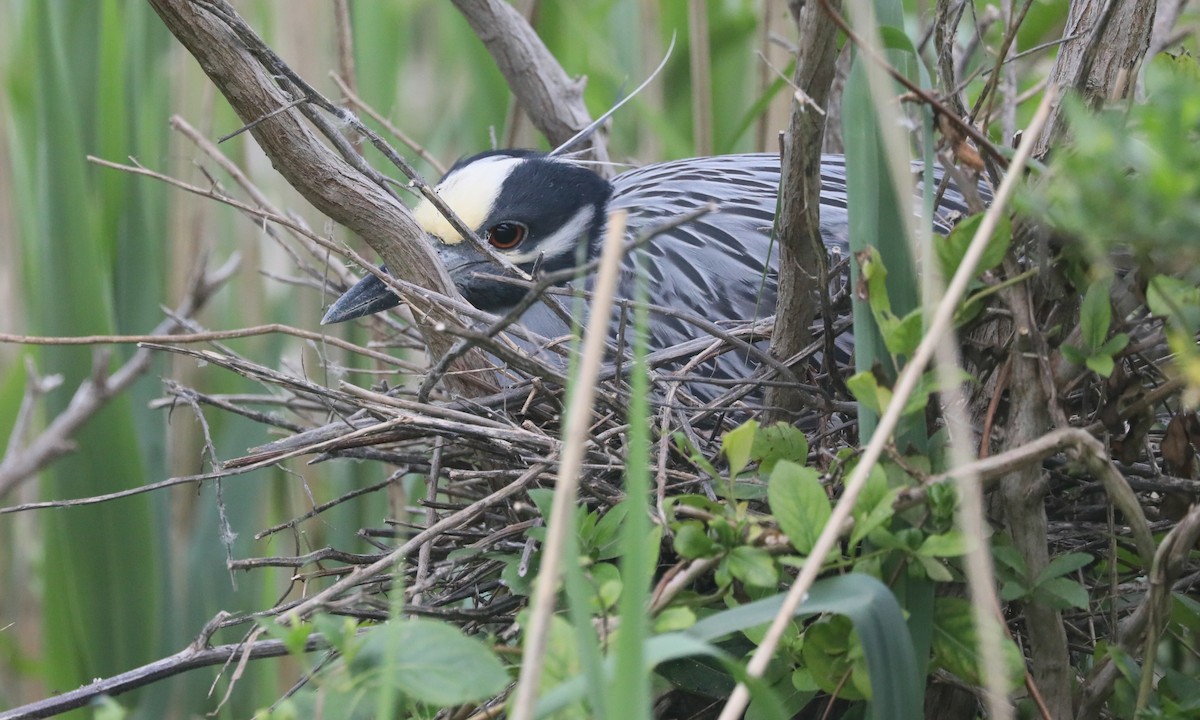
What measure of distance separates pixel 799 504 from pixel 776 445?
0.48ft

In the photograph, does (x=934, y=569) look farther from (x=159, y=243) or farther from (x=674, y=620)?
(x=159, y=243)

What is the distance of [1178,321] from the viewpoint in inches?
23.8

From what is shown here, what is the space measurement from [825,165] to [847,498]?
0.86 metres

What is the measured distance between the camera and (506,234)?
138cm

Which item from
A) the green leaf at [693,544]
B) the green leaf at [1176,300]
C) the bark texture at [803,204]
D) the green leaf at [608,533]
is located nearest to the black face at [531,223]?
the bark texture at [803,204]

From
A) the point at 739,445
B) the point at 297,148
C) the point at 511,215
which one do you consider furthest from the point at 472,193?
the point at 739,445

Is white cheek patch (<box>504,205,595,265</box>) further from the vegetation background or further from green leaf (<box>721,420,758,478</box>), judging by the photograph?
green leaf (<box>721,420,758,478</box>)

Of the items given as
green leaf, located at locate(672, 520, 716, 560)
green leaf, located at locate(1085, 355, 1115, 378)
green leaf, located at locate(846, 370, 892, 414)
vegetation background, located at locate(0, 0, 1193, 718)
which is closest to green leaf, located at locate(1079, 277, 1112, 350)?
green leaf, located at locate(1085, 355, 1115, 378)

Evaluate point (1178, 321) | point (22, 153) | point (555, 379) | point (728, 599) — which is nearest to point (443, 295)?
point (555, 379)

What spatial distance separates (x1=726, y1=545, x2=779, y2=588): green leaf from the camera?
0.65 metres

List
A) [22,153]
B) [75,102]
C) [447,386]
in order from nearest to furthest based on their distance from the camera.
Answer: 1. [447,386]
2. [75,102]
3. [22,153]

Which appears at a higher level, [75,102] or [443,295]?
[75,102]

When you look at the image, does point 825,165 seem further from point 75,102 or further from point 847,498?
point 75,102

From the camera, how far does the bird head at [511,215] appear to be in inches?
51.1
